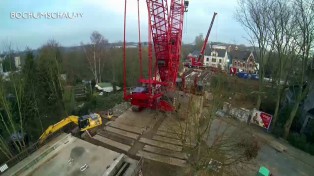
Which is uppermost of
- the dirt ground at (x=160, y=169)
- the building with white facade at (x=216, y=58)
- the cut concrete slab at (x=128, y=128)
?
the building with white facade at (x=216, y=58)

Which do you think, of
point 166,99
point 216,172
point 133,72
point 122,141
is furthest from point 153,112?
point 133,72

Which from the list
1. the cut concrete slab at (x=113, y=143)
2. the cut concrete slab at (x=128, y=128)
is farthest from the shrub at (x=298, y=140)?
the cut concrete slab at (x=113, y=143)

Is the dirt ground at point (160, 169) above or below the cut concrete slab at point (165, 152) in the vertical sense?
below

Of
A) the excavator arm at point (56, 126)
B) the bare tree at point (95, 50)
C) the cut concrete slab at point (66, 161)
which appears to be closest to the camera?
the cut concrete slab at point (66, 161)

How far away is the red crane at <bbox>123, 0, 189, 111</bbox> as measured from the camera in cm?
1544

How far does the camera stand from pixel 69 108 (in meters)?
21.2

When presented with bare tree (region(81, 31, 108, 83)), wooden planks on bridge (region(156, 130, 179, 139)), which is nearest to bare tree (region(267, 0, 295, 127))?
wooden planks on bridge (region(156, 130, 179, 139))

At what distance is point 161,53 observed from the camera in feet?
57.7

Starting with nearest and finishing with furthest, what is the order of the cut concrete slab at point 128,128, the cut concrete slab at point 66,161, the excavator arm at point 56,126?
the cut concrete slab at point 66,161 < the cut concrete slab at point 128,128 < the excavator arm at point 56,126

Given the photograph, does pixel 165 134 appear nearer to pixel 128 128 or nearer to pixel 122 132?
pixel 128 128

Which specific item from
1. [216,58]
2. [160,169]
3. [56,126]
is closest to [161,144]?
[160,169]

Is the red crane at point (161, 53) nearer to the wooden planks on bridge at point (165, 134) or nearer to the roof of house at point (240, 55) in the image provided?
the wooden planks on bridge at point (165, 134)

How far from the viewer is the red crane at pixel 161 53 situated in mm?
15441

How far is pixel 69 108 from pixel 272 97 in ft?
66.5
